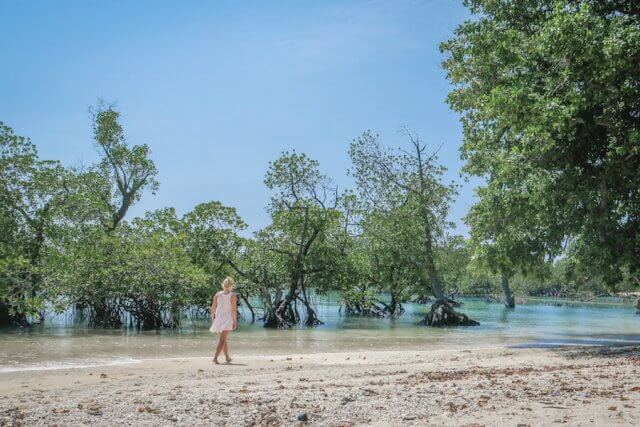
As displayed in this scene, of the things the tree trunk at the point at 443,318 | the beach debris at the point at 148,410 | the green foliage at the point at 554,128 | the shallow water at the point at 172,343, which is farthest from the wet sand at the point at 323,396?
the tree trunk at the point at 443,318

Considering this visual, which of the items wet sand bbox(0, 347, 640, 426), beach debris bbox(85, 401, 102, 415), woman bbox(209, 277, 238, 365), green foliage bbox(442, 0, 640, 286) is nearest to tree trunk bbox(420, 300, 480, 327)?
green foliage bbox(442, 0, 640, 286)

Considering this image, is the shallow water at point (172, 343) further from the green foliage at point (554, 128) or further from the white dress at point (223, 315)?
the green foliage at point (554, 128)

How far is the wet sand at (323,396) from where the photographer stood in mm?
5941

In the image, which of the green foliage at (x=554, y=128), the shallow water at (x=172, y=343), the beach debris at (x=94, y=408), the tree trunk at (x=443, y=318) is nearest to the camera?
the beach debris at (x=94, y=408)

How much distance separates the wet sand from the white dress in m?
1.08

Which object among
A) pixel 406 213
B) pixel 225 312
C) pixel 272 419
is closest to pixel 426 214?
pixel 406 213

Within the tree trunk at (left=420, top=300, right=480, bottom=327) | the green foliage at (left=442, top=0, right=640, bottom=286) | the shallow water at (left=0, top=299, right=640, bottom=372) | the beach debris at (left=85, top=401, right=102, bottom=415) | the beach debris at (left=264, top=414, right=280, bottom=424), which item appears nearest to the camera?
the beach debris at (left=264, top=414, right=280, bottom=424)

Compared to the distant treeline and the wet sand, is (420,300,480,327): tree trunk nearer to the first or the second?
the distant treeline

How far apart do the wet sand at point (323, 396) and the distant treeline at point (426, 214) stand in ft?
18.6

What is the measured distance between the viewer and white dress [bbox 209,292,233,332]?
38.1 feet

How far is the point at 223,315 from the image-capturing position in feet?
38.4

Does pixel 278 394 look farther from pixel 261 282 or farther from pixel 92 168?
pixel 92 168

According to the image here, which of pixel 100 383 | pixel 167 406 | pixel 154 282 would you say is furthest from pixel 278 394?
pixel 154 282

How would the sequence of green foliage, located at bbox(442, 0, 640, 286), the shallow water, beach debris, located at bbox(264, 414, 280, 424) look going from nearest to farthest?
beach debris, located at bbox(264, 414, 280, 424) < green foliage, located at bbox(442, 0, 640, 286) < the shallow water
